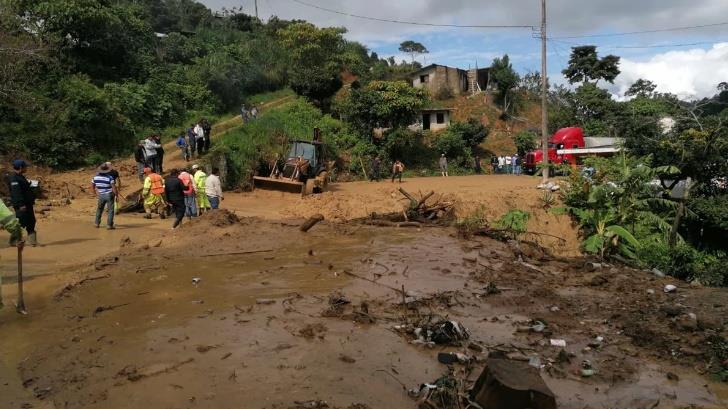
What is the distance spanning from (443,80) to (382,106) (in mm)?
20634

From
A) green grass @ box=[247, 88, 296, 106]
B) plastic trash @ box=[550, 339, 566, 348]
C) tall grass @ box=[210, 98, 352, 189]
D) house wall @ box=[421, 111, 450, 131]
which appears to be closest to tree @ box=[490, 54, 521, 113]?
house wall @ box=[421, 111, 450, 131]

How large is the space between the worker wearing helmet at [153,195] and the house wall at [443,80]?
38323 mm

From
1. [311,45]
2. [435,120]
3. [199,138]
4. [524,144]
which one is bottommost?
[524,144]

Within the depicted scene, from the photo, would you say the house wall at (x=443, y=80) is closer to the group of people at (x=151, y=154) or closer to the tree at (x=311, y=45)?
the tree at (x=311, y=45)

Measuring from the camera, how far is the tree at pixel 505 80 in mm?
49125

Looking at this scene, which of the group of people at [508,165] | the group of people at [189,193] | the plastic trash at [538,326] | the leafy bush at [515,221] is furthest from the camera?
the group of people at [508,165]

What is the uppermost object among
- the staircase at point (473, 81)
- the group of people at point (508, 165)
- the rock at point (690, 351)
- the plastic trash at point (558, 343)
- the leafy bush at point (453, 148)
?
the staircase at point (473, 81)

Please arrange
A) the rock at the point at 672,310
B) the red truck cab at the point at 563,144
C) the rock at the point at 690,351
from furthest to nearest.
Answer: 1. the red truck cab at the point at 563,144
2. the rock at the point at 672,310
3. the rock at the point at 690,351

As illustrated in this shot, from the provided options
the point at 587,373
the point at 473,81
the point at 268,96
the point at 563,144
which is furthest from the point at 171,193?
the point at 473,81

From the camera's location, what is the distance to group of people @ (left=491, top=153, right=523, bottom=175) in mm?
34250

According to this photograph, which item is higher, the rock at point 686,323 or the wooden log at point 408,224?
the wooden log at point 408,224

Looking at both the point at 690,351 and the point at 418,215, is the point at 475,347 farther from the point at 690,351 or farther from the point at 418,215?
the point at 418,215

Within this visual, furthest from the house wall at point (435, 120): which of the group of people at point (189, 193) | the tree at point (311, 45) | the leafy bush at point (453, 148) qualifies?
the group of people at point (189, 193)

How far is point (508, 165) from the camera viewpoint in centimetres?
3588
